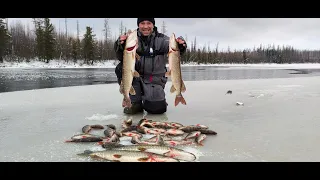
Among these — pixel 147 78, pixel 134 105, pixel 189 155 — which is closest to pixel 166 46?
pixel 147 78

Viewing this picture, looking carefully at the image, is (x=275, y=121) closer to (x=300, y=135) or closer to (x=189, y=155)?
(x=300, y=135)

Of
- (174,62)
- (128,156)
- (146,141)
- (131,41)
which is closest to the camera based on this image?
(128,156)

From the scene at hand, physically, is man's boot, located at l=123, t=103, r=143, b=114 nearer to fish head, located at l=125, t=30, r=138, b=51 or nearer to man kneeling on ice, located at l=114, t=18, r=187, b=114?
man kneeling on ice, located at l=114, t=18, r=187, b=114

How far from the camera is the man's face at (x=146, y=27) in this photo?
5.23 metres

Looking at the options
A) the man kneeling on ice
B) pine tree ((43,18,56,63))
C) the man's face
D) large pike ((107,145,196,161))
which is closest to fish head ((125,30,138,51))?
the man's face

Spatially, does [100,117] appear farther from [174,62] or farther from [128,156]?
[128,156]

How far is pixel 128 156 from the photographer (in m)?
2.78

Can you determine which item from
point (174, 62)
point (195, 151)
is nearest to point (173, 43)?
point (174, 62)

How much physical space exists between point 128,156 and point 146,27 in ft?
10.1

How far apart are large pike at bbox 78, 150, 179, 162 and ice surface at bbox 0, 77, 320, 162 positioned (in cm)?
18

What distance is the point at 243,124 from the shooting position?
4.54 m

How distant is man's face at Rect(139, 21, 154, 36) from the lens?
17.2ft
